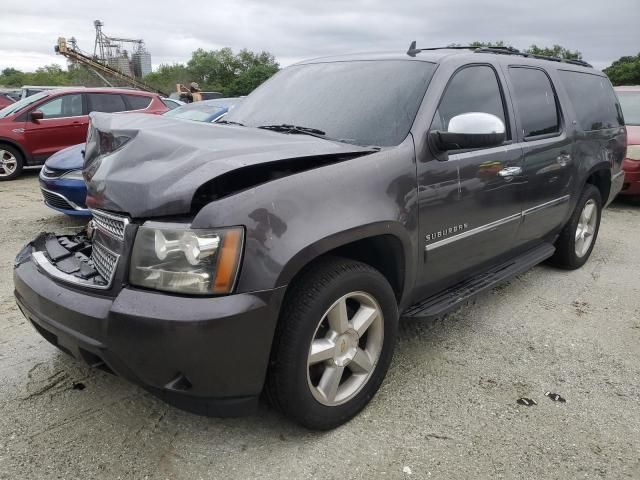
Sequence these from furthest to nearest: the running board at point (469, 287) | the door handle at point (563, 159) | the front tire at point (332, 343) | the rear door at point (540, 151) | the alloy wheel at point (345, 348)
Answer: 1. the door handle at point (563, 159)
2. the rear door at point (540, 151)
3. the running board at point (469, 287)
4. the alloy wheel at point (345, 348)
5. the front tire at point (332, 343)

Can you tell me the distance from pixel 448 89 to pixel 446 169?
1.71ft

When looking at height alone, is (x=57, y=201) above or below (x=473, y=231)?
below

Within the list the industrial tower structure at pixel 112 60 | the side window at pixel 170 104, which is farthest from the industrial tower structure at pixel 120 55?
the side window at pixel 170 104

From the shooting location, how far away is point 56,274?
229cm

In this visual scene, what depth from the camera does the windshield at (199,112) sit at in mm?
6844

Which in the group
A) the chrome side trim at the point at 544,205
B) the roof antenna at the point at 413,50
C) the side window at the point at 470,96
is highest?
the roof antenna at the point at 413,50

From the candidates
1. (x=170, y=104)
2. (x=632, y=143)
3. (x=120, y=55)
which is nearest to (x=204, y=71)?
(x=120, y=55)

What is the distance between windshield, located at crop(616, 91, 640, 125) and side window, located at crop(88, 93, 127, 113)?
29.0ft

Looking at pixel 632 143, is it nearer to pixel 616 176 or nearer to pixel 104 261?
pixel 616 176

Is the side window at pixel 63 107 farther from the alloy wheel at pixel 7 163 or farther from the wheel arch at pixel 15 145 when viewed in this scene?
the alloy wheel at pixel 7 163

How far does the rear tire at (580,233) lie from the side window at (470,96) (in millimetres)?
1596

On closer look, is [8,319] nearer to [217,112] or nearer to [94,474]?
[94,474]

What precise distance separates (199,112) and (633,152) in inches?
235

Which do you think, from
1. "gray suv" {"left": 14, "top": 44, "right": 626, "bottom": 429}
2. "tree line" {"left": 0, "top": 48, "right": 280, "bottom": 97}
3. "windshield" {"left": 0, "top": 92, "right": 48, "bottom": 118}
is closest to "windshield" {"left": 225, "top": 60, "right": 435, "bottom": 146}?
"gray suv" {"left": 14, "top": 44, "right": 626, "bottom": 429}
